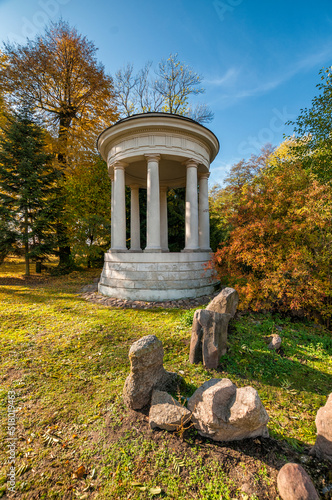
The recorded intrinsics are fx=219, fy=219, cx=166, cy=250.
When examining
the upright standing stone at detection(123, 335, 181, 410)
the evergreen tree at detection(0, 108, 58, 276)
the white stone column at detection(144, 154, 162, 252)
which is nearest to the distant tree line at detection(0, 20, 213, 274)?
the evergreen tree at detection(0, 108, 58, 276)

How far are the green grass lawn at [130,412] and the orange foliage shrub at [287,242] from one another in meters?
1.06

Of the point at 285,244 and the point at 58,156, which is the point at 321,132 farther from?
the point at 58,156

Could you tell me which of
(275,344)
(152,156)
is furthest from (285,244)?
(152,156)

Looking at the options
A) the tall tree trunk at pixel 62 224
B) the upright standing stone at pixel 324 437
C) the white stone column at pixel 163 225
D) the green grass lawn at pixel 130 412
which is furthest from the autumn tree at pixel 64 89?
the upright standing stone at pixel 324 437

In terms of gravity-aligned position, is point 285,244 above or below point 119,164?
below

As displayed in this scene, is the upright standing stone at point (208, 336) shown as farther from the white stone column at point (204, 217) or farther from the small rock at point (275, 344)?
the white stone column at point (204, 217)

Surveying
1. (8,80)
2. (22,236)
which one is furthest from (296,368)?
(8,80)

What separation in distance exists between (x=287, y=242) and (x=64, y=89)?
67.7 ft

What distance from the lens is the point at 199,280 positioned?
→ 32.6 feet

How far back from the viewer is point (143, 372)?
3.33m

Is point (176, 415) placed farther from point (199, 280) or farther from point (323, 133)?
point (323, 133)

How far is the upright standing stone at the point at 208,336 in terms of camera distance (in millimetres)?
4352

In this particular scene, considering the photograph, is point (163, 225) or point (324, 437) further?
point (163, 225)

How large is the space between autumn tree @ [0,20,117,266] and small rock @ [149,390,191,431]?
1526cm
